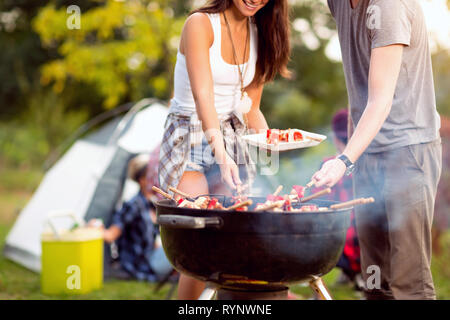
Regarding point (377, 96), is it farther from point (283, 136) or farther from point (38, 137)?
point (38, 137)

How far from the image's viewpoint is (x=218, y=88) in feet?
7.91

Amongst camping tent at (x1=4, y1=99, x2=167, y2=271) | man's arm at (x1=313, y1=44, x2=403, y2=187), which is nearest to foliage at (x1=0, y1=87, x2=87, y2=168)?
camping tent at (x1=4, y1=99, x2=167, y2=271)

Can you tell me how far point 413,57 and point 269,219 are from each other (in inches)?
39.0

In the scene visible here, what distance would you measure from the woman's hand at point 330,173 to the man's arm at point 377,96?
0.06 metres

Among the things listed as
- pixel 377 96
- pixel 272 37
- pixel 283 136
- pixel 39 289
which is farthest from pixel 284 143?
pixel 39 289

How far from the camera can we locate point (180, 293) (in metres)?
2.45

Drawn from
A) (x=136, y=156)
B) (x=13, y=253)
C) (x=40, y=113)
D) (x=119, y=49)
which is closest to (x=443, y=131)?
(x=136, y=156)

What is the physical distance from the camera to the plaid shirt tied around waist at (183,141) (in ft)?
7.87

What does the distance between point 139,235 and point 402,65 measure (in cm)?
323

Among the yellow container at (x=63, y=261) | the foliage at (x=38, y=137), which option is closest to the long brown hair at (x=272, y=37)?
the yellow container at (x=63, y=261)

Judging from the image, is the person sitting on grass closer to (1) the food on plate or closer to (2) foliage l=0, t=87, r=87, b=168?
(1) the food on plate

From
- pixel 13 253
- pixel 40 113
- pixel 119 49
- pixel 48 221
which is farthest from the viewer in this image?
pixel 40 113

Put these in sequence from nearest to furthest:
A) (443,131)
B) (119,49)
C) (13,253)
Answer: (443,131)
(13,253)
(119,49)
